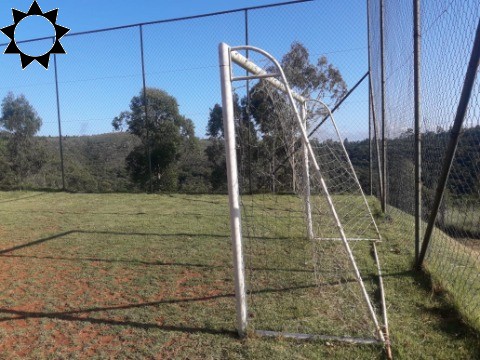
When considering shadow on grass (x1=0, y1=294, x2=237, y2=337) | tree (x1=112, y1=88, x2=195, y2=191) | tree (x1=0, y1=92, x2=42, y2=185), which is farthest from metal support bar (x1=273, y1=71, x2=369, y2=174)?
tree (x1=0, y1=92, x2=42, y2=185)

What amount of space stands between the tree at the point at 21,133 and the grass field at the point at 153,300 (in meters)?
8.47

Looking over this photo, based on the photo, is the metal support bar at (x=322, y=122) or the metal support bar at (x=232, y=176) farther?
the metal support bar at (x=322, y=122)

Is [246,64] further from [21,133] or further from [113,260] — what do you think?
[21,133]

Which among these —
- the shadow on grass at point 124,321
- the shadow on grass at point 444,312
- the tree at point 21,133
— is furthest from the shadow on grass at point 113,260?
the tree at point 21,133

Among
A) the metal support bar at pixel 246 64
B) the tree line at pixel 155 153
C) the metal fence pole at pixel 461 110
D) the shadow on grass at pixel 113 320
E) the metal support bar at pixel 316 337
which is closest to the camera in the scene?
the metal fence pole at pixel 461 110

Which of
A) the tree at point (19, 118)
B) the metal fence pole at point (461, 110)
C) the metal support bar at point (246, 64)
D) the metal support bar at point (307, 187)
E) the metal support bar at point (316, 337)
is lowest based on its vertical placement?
the metal support bar at point (316, 337)

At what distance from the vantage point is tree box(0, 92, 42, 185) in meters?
14.1

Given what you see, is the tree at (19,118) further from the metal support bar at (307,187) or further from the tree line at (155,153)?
the metal support bar at (307,187)

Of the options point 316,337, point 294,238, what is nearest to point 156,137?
point 294,238

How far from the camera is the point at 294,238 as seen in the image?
5.54 meters

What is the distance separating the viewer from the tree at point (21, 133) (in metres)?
14.1

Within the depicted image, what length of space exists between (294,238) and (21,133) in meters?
12.8

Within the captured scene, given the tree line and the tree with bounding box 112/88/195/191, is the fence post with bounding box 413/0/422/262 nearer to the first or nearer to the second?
the tree line

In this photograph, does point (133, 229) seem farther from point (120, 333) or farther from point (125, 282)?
point (120, 333)
